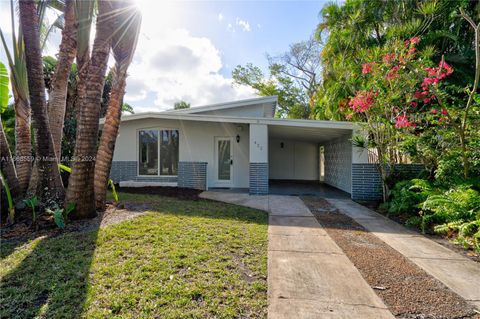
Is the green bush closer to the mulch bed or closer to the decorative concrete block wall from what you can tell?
the mulch bed

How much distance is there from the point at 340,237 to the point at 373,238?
23.3 inches

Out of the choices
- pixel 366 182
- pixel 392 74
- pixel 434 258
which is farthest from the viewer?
pixel 366 182

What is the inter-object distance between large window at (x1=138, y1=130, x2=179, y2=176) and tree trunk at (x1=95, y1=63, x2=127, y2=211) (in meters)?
4.58

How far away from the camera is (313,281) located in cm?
285

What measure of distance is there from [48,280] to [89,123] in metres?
3.05

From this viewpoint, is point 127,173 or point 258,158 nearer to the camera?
point 258,158

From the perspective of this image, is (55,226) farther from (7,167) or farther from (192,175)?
(192,175)

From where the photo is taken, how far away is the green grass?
89.8 inches

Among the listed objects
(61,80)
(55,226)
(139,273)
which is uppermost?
(61,80)

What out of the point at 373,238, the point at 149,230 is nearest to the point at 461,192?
the point at 373,238

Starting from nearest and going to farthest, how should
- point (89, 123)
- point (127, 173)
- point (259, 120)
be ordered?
point (89, 123)
point (259, 120)
point (127, 173)

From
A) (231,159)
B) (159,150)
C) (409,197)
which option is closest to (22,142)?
(159,150)

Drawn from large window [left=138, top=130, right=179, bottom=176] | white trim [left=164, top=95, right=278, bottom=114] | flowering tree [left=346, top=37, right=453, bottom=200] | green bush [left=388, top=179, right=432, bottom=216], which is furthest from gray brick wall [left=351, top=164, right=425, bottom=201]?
large window [left=138, top=130, right=179, bottom=176]

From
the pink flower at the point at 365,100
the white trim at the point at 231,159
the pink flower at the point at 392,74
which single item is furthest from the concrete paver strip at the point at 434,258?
the white trim at the point at 231,159
